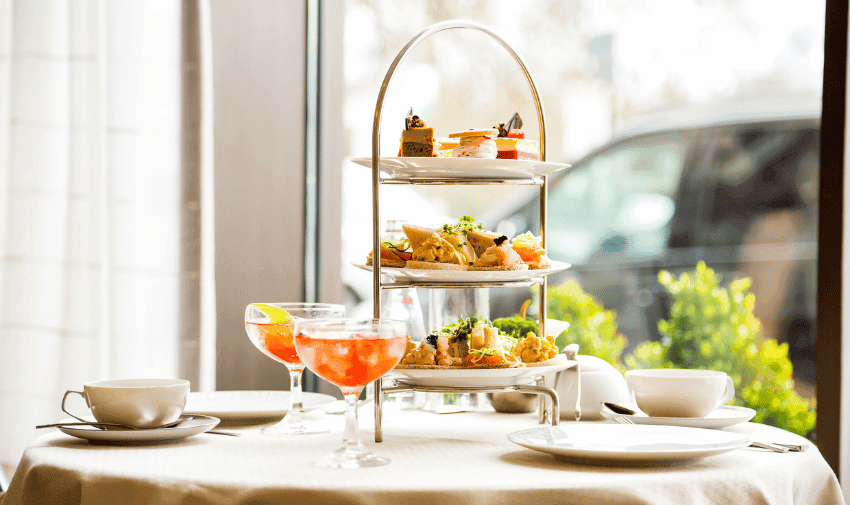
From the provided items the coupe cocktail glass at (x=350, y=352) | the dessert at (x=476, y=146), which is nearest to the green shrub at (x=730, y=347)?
the dessert at (x=476, y=146)

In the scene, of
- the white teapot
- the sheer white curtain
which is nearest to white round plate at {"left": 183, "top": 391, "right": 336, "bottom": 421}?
the white teapot

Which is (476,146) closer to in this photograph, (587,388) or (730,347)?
(587,388)

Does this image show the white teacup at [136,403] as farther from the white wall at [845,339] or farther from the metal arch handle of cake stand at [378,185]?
the white wall at [845,339]

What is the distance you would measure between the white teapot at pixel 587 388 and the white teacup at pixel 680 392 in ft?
0.39

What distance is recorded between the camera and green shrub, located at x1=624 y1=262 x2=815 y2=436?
2.55 m

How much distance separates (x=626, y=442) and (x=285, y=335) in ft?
1.80

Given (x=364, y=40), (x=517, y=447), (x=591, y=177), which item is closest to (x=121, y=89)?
(x=364, y=40)

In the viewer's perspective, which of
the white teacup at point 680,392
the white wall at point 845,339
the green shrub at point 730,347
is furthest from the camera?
the green shrub at point 730,347

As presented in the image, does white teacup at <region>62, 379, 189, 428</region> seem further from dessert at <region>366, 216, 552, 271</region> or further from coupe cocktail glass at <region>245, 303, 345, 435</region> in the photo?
dessert at <region>366, 216, 552, 271</region>

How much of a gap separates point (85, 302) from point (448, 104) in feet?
4.90

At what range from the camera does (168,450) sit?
1.17 m

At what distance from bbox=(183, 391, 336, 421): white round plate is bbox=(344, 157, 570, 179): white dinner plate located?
1.42 feet

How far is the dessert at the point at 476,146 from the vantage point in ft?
4.53

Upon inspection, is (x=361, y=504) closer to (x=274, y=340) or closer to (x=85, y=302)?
(x=274, y=340)
